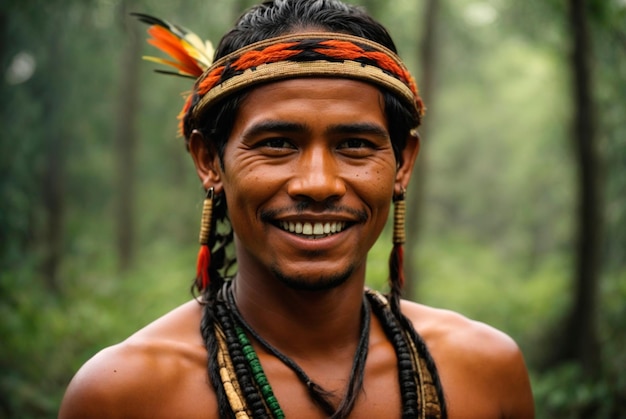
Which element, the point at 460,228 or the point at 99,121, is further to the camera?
the point at 460,228

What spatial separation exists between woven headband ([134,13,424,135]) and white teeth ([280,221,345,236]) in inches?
19.7

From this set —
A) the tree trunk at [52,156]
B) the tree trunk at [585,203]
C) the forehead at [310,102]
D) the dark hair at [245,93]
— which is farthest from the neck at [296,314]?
the tree trunk at [52,156]

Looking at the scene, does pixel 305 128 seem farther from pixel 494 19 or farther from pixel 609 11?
pixel 494 19

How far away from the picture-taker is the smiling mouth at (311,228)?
2.25 m

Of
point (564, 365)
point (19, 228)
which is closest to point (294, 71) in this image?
point (19, 228)

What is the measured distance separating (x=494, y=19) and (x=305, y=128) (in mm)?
11576

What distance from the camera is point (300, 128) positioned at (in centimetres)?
224

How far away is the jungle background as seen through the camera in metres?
7.41

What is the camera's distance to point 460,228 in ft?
98.6

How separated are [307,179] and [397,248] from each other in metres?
0.71

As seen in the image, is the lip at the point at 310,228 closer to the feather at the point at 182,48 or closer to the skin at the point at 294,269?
the skin at the point at 294,269

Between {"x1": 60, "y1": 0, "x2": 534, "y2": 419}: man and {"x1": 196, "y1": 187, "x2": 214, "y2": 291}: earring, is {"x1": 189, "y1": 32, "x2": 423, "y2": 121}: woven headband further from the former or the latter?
{"x1": 196, "y1": 187, "x2": 214, "y2": 291}: earring

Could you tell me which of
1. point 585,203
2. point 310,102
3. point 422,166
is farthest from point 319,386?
point 422,166

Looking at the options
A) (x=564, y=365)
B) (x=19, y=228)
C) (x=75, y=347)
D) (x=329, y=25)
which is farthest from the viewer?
(x=75, y=347)
